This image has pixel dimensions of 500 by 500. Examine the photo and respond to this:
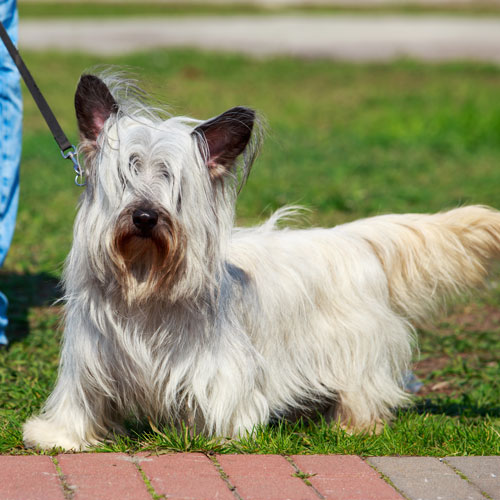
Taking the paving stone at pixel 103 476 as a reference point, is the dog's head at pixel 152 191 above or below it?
above

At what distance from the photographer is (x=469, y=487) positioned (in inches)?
138

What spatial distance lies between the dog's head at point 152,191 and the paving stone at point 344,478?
87 cm

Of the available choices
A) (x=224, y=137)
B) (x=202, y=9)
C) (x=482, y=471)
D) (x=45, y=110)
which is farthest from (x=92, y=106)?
(x=202, y=9)

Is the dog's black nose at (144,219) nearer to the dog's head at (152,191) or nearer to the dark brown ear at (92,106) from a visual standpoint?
the dog's head at (152,191)

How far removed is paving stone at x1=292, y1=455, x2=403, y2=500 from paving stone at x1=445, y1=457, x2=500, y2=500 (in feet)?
1.18

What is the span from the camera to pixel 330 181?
10.2 meters

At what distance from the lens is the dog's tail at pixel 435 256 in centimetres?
463

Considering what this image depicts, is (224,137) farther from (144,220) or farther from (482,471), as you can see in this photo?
(482,471)

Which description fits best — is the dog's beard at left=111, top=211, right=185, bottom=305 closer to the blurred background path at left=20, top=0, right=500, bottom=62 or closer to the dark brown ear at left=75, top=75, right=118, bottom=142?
the dark brown ear at left=75, top=75, right=118, bottom=142

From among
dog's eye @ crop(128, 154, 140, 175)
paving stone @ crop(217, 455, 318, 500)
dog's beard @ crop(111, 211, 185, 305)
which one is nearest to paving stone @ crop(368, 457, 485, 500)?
paving stone @ crop(217, 455, 318, 500)

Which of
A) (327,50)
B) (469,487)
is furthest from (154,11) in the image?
(469,487)

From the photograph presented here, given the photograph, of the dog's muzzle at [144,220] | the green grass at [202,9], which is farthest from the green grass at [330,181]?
the green grass at [202,9]

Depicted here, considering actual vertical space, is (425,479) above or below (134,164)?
below

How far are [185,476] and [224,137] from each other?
140 cm
